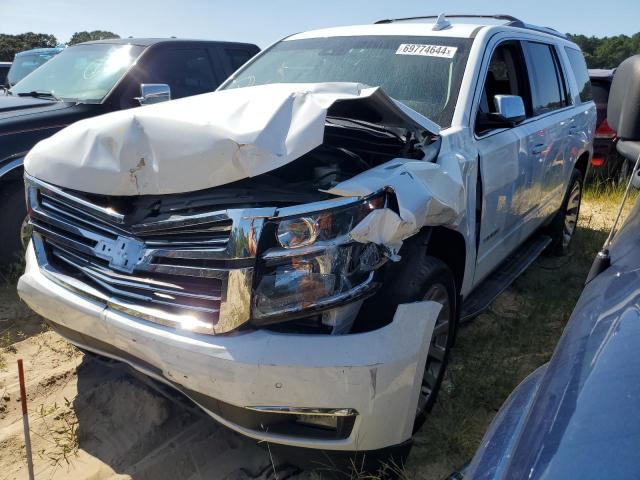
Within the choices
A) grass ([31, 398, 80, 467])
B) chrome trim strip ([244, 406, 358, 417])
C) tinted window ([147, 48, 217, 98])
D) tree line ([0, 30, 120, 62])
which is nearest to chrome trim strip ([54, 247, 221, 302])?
chrome trim strip ([244, 406, 358, 417])

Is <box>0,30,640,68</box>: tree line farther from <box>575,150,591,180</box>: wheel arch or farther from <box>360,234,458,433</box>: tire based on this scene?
<box>360,234,458,433</box>: tire

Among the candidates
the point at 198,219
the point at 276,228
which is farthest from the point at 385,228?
the point at 198,219

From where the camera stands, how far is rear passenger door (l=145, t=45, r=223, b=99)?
5.49 meters

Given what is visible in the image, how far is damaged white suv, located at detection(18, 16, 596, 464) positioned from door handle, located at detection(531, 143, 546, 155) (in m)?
0.93

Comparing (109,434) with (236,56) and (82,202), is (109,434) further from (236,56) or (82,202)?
(236,56)

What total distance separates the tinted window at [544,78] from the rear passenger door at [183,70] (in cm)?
332

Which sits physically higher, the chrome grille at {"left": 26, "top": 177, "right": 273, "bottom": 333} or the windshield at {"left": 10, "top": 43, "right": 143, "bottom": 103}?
the windshield at {"left": 10, "top": 43, "right": 143, "bottom": 103}

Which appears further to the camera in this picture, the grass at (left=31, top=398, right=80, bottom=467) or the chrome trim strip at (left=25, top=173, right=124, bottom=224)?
the grass at (left=31, top=398, right=80, bottom=467)

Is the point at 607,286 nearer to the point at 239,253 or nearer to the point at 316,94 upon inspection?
the point at 239,253

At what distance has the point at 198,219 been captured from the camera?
2.03m

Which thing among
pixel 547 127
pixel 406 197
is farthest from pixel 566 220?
pixel 406 197

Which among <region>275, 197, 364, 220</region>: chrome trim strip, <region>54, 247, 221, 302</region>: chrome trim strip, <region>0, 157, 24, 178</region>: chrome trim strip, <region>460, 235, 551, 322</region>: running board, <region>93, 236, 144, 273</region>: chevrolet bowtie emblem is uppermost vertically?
<region>275, 197, 364, 220</region>: chrome trim strip

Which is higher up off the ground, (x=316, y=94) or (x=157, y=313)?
(x=316, y=94)

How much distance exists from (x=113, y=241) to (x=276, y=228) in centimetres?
74
